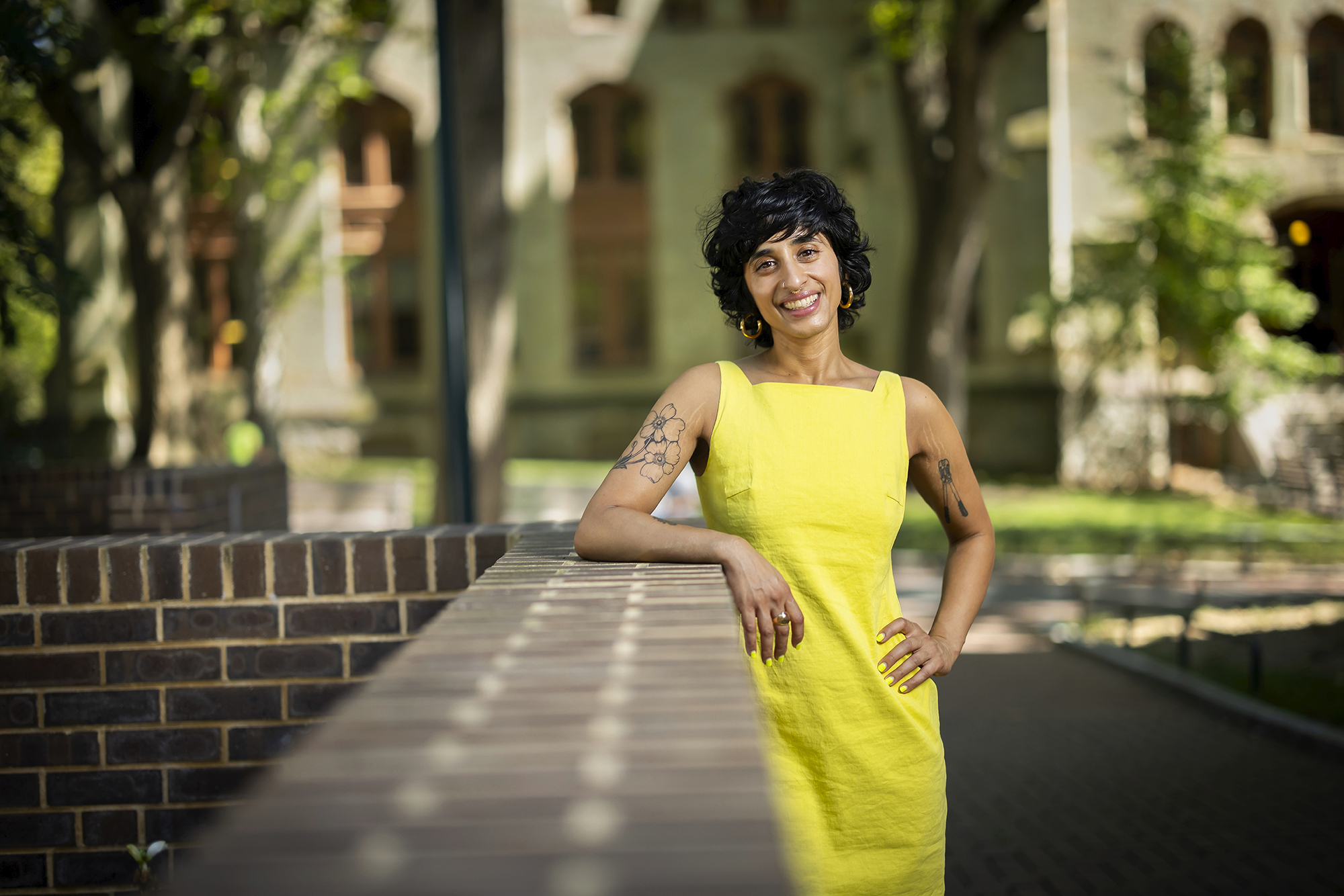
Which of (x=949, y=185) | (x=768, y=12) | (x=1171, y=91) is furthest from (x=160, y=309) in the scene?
(x=1171, y=91)

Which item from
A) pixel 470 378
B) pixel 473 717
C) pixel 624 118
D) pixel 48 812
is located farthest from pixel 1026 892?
pixel 624 118

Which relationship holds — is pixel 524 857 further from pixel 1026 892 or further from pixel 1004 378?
pixel 1004 378

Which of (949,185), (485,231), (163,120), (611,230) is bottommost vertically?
(485,231)

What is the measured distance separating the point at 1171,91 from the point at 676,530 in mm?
23365

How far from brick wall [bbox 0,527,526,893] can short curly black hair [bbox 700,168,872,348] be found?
1.11 metres

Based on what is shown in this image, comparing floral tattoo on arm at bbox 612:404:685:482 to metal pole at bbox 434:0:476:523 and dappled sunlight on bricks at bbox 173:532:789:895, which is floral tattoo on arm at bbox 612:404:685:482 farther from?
metal pole at bbox 434:0:476:523

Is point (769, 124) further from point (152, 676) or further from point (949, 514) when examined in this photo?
point (152, 676)

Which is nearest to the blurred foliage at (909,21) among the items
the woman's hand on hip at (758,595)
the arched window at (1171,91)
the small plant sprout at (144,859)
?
the arched window at (1171,91)

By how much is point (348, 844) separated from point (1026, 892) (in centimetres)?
430

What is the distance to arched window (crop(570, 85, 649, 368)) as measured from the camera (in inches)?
1045

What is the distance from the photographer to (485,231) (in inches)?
383

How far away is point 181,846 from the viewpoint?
285cm

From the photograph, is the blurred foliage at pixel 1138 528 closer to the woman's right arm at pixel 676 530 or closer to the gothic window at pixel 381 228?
the woman's right arm at pixel 676 530

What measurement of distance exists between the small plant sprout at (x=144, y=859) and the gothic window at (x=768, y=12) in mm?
25584
